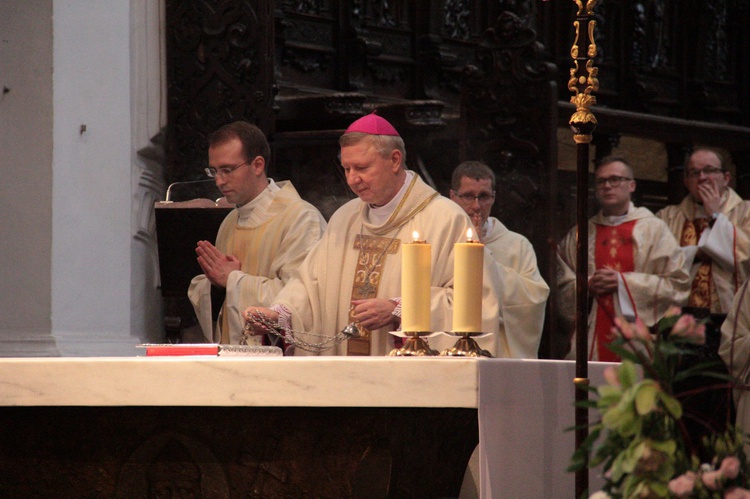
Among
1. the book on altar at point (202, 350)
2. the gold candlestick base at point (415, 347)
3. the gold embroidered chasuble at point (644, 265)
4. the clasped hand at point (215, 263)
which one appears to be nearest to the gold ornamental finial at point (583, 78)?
the gold candlestick base at point (415, 347)

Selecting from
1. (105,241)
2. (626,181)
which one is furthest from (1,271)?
(626,181)

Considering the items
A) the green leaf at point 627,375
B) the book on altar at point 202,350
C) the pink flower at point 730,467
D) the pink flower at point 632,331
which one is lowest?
the pink flower at point 730,467

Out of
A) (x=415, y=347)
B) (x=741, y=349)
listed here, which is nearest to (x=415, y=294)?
(x=415, y=347)

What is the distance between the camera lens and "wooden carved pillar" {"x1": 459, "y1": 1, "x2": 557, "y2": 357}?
7344 mm

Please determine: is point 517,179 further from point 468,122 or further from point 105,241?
point 105,241

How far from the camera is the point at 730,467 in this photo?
1.81 m

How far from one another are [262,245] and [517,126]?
2138 millimetres

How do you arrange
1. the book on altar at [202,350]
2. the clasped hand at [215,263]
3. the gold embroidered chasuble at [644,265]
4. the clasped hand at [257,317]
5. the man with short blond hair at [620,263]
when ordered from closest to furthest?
the book on altar at [202,350] → the clasped hand at [257,317] → the clasped hand at [215,263] → the man with short blond hair at [620,263] → the gold embroidered chasuble at [644,265]

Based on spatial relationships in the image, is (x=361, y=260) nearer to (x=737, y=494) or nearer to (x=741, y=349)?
(x=741, y=349)

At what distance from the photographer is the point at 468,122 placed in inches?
302

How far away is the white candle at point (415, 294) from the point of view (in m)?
3.08

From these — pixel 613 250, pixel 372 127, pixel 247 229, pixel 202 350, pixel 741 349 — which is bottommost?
pixel 741 349

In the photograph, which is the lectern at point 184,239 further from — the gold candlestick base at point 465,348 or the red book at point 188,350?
the gold candlestick base at point 465,348

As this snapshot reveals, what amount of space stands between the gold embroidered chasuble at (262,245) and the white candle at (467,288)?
8.98 ft
